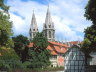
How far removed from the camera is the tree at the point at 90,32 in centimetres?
2909

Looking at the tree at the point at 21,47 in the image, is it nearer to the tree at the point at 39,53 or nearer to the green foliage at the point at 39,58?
the tree at the point at 39,53

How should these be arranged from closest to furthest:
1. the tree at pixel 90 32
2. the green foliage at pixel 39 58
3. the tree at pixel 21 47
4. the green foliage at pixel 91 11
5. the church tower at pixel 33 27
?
the tree at pixel 90 32
the green foliage at pixel 91 11
the green foliage at pixel 39 58
the tree at pixel 21 47
the church tower at pixel 33 27

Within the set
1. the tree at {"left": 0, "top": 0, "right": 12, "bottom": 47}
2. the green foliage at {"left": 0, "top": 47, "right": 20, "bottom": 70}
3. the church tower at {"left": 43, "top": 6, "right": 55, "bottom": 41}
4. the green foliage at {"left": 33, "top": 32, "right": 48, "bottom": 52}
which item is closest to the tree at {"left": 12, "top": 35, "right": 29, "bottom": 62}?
the green foliage at {"left": 33, "top": 32, "right": 48, "bottom": 52}

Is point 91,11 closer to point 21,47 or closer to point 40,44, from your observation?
point 40,44

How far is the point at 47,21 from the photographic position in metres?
138

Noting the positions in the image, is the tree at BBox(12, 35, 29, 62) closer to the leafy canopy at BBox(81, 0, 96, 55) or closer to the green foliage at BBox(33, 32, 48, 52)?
the green foliage at BBox(33, 32, 48, 52)

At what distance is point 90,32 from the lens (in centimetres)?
3002

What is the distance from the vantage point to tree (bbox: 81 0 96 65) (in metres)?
29.1

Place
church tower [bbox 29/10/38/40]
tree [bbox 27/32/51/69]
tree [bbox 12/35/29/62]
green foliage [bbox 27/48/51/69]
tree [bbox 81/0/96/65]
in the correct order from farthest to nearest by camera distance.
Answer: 1. church tower [bbox 29/10/38/40]
2. tree [bbox 12/35/29/62]
3. tree [bbox 27/32/51/69]
4. green foliage [bbox 27/48/51/69]
5. tree [bbox 81/0/96/65]

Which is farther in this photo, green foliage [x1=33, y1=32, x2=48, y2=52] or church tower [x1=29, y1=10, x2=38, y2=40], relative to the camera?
church tower [x1=29, y1=10, x2=38, y2=40]

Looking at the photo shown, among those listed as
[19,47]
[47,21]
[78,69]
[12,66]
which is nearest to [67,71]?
[78,69]

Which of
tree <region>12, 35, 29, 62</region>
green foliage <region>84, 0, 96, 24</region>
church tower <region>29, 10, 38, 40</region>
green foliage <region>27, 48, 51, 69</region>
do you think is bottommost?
green foliage <region>27, 48, 51, 69</region>

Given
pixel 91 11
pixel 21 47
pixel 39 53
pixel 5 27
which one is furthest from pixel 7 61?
pixel 21 47

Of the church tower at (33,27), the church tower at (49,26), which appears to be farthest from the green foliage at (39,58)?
the church tower at (33,27)
